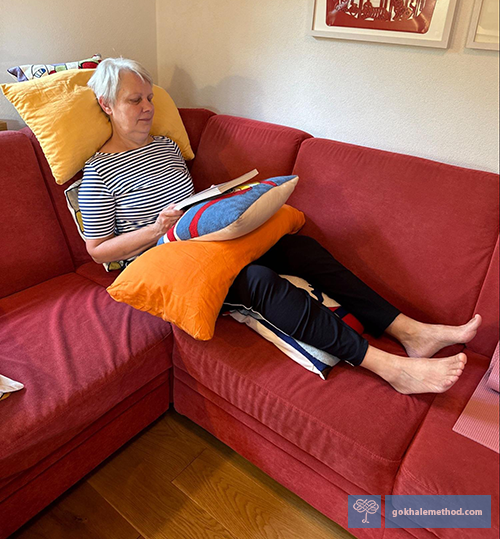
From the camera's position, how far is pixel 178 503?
1.32 meters

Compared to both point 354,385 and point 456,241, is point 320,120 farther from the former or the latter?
point 354,385

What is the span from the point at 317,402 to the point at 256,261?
48cm

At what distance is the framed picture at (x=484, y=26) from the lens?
1.02m

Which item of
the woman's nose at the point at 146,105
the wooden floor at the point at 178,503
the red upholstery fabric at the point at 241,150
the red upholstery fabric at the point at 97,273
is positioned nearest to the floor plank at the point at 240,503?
the wooden floor at the point at 178,503

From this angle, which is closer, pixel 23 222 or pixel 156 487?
pixel 156 487

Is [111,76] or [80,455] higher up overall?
[111,76]

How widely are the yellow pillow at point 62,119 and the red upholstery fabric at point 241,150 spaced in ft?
1.31

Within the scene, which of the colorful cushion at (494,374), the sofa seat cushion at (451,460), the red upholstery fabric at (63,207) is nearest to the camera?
the sofa seat cushion at (451,460)

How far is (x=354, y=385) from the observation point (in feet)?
3.87

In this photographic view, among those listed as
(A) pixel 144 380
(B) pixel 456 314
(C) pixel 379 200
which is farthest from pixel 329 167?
(A) pixel 144 380

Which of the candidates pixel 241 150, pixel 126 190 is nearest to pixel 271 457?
pixel 126 190

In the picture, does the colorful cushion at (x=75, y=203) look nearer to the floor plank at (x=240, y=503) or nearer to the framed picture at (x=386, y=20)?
the floor plank at (x=240, y=503)

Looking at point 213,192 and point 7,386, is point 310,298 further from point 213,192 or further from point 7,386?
point 7,386

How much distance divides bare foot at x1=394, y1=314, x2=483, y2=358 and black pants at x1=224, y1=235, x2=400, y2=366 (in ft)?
0.25
